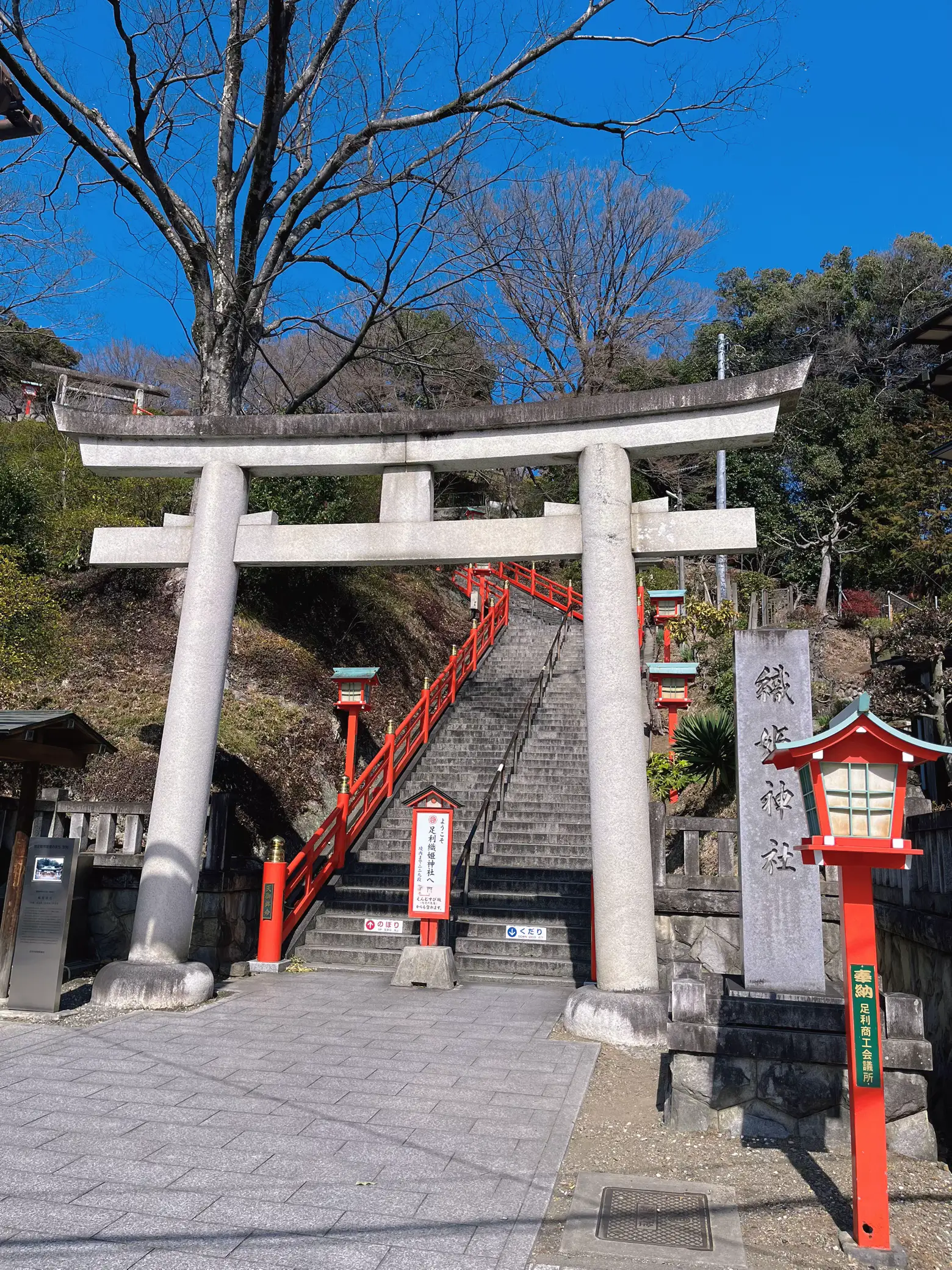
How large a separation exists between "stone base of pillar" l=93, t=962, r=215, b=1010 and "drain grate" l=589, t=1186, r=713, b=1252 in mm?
5069

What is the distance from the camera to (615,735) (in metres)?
8.03

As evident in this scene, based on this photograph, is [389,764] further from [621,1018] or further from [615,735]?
[621,1018]

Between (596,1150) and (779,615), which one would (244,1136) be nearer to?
(596,1150)

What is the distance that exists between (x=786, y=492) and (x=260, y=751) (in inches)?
878

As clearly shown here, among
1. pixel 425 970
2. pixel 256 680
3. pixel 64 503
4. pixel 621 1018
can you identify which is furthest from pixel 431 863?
pixel 64 503

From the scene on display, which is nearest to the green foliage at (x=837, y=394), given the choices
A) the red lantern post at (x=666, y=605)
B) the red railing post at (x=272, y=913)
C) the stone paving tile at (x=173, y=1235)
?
the red lantern post at (x=666, y=605)

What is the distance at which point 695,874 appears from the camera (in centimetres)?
980

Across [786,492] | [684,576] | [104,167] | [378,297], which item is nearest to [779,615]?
[684,576]

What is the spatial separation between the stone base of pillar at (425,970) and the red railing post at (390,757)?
457 cm

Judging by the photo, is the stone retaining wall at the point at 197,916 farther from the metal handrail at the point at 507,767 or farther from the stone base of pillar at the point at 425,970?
the metal handrail at the point at 507,767

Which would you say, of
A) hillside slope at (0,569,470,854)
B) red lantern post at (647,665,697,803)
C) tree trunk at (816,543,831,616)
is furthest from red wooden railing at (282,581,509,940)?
tree trunk at (816,543,831,616)

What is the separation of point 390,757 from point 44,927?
663 cm

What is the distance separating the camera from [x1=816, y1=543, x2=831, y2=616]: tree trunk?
26312mm

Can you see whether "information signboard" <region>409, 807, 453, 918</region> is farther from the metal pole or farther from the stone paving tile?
the metal pole
